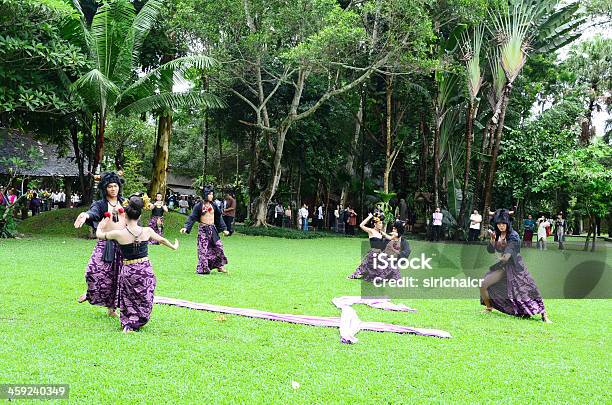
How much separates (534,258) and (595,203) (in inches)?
236

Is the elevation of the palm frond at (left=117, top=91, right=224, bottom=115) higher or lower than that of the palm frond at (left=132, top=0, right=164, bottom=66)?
lower

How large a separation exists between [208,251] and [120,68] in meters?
9.29

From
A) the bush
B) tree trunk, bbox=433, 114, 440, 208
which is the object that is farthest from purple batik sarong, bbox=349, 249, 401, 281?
tree trunk, bbox=433, 114, 440, 208

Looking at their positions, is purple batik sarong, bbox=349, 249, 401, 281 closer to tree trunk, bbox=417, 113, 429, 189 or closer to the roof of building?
the roof of building

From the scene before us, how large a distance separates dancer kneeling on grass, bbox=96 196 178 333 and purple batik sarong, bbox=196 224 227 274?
507 cm

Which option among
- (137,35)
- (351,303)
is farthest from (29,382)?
(137,35)

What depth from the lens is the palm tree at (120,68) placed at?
18297 mm

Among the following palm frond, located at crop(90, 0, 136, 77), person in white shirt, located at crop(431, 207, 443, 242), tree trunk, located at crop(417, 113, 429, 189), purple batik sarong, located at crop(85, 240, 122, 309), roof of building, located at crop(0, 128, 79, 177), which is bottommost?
purple batik sarong, located at crop(85, 240, 122, 309)

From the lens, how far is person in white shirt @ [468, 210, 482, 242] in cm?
2344

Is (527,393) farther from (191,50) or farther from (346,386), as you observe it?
(191,50)

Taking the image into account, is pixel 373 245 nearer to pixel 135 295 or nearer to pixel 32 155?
pixel 135 295

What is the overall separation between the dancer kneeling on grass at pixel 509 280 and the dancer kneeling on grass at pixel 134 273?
4.64 metres

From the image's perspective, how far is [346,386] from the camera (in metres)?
4.82

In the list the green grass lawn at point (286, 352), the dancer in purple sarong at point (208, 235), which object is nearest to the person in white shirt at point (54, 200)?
the dancer in purple sarong at point (208, 235)
